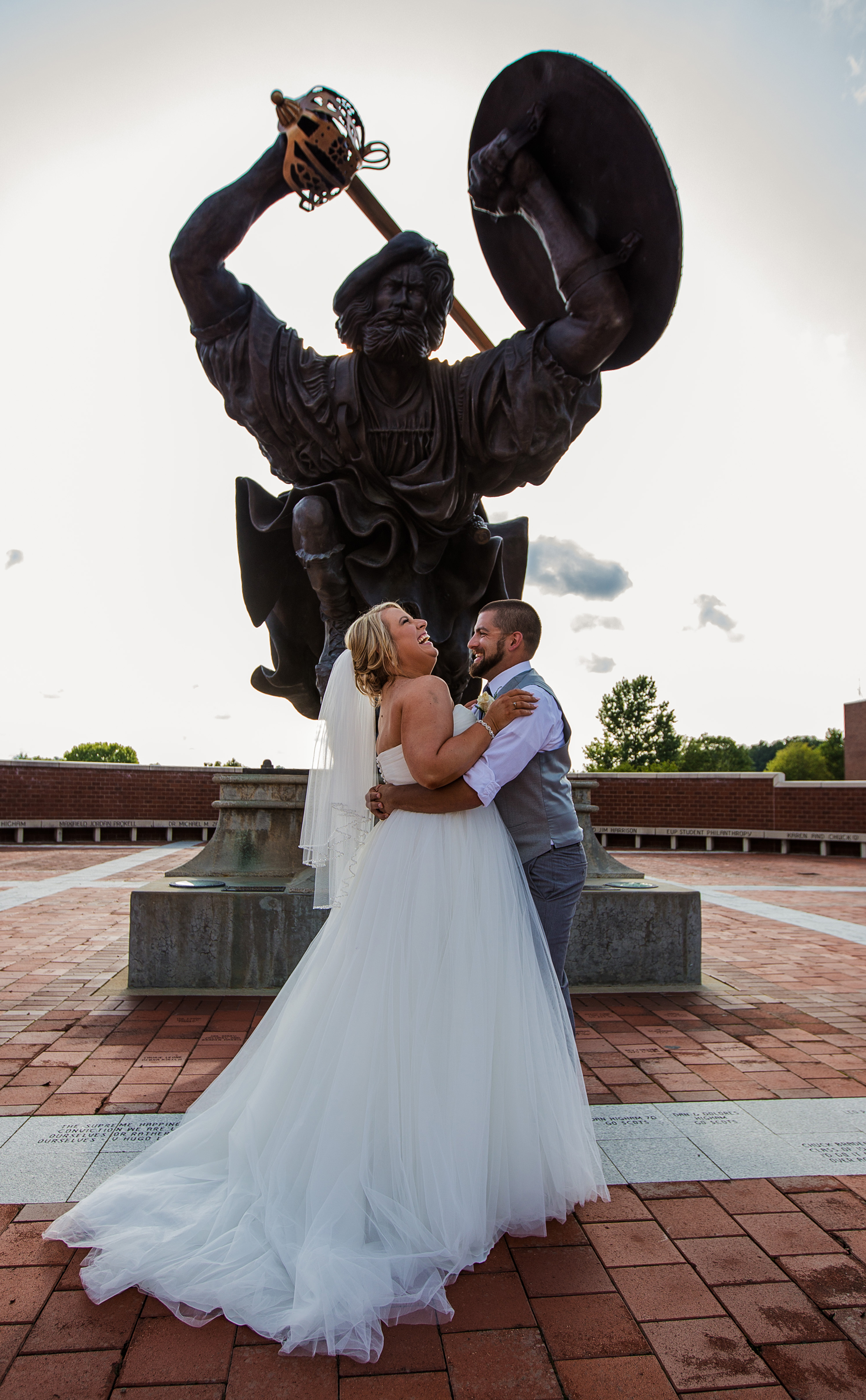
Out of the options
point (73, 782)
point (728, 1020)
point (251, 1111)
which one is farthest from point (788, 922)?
point (73, 782)

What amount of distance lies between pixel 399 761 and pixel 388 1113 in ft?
3.02

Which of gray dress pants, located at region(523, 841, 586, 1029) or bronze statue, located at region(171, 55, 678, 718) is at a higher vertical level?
bronze statue, located at region(171, 55, 678, 718)

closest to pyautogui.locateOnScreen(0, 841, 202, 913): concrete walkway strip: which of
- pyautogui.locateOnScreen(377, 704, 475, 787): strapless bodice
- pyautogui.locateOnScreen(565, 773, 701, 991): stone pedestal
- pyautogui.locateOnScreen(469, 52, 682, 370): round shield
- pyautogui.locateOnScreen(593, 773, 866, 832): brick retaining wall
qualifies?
pyautogui.locateOnScreen(565, 773, 701, 991): stone pedestal

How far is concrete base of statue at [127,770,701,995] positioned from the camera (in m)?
4.20

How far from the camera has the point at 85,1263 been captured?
1.86 m

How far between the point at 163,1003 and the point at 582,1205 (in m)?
2.51

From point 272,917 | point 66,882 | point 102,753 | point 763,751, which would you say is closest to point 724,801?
point 66,882

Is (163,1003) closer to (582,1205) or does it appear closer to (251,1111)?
(251,1111)

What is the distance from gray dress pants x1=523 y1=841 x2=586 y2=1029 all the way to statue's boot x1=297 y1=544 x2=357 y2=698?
Answer: 7.82 ft

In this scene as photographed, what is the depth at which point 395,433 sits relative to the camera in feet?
14.6

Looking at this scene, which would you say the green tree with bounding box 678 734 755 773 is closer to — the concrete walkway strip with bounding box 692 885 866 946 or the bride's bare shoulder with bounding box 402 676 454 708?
the concrete walkway strip with bounding box 692 885 866 946

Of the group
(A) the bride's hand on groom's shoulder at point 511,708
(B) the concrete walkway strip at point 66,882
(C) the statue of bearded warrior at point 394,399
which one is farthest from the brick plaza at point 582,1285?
(B) the concrete walkway strip at point 66,882

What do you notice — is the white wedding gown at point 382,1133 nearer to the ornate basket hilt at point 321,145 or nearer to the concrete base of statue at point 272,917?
the concrete base of statue at point 272,917

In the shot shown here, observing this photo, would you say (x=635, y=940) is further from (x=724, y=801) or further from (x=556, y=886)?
(x=724, y=801)
